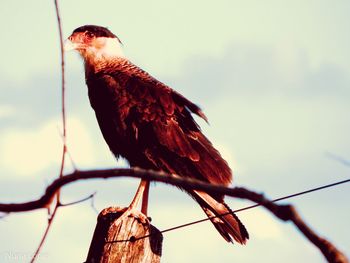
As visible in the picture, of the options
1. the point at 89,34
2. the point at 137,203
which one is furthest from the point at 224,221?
the point at 89,34

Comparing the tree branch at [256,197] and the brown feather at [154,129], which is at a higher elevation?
the tree branch at [256,197]

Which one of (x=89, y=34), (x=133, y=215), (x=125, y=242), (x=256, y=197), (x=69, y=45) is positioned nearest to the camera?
(x=256, y=197)

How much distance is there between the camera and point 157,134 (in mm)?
5402

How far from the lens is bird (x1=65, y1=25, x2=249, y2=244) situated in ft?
16.0

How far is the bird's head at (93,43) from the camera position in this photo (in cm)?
667

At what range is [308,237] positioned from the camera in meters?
1.87

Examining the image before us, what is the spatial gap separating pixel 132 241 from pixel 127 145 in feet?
5.83

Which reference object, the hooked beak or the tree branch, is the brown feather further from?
the tree branch

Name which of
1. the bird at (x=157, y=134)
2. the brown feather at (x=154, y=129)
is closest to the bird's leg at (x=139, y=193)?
the bird at (x=157, y=134)

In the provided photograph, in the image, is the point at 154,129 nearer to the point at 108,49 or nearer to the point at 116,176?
the point at 108,49

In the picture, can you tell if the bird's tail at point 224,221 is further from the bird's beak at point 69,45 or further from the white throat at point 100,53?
the bird's beak at point 69,45

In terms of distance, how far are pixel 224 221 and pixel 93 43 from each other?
2.85 m

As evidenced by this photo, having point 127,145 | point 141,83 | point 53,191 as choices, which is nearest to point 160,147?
point 127,145

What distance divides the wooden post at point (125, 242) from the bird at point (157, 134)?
64cm
